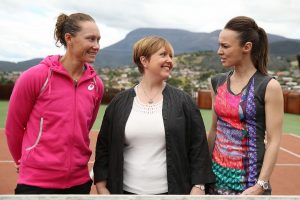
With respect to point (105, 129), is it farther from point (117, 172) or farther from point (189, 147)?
point (189, 147)

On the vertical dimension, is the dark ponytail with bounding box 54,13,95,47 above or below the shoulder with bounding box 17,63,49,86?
above

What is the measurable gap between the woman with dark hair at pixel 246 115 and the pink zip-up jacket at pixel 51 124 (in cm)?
83

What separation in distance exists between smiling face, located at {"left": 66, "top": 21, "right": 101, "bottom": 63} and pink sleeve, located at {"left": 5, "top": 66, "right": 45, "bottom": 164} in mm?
278

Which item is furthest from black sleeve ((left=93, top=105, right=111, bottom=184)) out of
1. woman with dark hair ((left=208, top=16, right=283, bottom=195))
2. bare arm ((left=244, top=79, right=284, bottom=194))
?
bare arm ((left=244, top=79, right=284, bottom=194))

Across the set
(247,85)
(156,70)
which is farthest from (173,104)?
(247,85)

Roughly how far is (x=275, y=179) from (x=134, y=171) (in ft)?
18.6

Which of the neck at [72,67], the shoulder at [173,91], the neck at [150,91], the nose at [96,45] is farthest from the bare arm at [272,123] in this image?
the neck at [72,67]

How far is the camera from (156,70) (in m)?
2.85

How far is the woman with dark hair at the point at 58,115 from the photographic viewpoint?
2.82m

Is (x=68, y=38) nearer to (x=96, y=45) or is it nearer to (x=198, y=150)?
(x=96, y=45)

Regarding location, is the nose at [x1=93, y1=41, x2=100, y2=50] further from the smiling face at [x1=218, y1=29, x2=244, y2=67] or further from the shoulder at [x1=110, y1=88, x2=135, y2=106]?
the smiling face at [x1=218, y1=29, x2=244, y2=67]

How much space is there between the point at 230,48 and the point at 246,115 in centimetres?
40

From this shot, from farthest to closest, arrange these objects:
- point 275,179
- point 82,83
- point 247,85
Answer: point 275,179
point 82,83
point 247,85

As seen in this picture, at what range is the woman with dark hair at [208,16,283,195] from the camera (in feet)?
8.77
